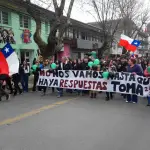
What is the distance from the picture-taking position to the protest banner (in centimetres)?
939

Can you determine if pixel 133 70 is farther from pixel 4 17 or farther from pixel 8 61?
pixel 4 17

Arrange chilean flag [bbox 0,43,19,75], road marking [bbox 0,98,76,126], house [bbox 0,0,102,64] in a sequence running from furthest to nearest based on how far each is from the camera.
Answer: house [bbox 0,0,102,64], chilean flag [bbox 0,43,19,75], road marking [bbox 0,98,76,126]

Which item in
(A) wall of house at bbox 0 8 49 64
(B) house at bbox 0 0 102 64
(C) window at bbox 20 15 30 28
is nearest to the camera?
(B) house at bbox 0 0 102 64

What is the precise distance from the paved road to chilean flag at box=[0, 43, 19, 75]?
126cm

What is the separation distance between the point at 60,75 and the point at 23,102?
2.47 m

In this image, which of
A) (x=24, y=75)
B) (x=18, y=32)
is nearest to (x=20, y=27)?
(x=18, y=32)

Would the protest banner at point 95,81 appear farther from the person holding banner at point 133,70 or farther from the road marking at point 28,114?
the road marking at point 28,114

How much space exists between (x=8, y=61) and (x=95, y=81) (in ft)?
12.0

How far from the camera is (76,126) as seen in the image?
6090 millimetres

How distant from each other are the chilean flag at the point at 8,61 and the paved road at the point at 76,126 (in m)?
1.26

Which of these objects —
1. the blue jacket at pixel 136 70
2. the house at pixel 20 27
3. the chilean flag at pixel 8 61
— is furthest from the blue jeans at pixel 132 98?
the house at pixel 20 27

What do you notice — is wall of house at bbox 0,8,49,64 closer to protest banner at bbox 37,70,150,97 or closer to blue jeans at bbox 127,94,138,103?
protest banner at bbox 37,70,150,97

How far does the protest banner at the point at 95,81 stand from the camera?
939cm

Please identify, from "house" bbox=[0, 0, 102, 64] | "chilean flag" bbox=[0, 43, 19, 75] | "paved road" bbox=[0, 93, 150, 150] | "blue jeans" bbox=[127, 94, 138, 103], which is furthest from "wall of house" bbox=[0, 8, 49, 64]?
"blue jeans" bbox=[127, 94, 138, 103]
